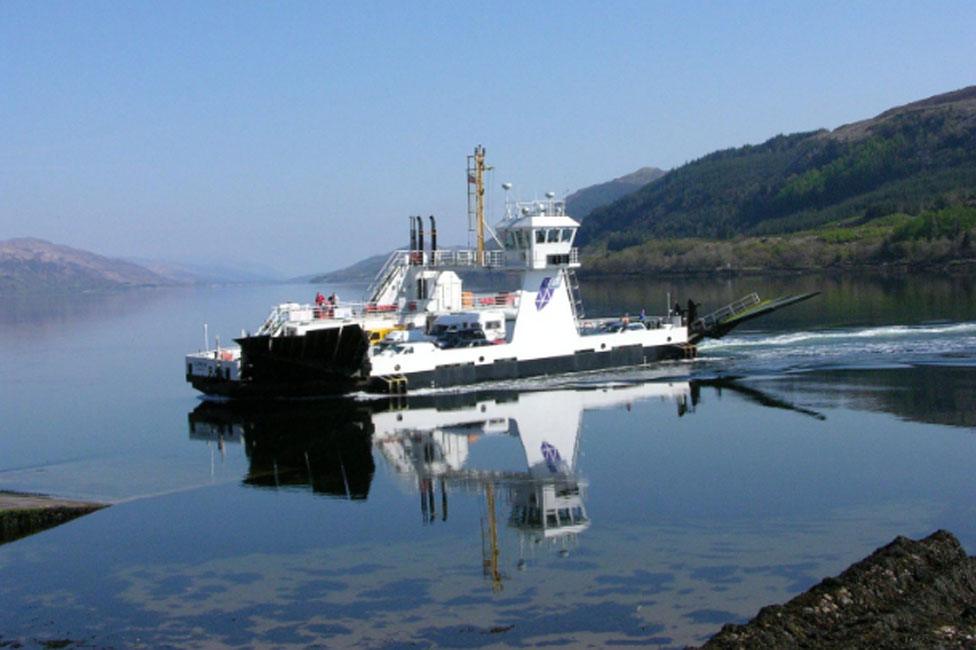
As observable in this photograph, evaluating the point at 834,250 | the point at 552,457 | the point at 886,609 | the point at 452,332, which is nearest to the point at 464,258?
the point at 452,332

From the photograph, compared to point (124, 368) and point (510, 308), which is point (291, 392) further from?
point (124, 368)

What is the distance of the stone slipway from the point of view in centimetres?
2228

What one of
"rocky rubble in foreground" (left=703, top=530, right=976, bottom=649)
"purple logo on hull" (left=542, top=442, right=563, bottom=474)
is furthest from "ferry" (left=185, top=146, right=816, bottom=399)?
"rocky rubble in foreground" (left=703, top=530, right=976, bottom=649)

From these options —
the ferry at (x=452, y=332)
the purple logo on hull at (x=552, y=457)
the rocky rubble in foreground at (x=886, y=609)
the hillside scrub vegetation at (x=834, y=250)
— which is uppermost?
the hillside scrub vegetation at (x=834, y=250)

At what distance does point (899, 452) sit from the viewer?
2723 cm

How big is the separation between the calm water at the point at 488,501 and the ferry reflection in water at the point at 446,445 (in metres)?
0.11

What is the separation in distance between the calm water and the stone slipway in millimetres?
660

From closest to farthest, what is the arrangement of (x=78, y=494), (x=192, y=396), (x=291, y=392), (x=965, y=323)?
(x=78, y=494) < (x=291, y=392) < (x=192, y=396) < (x=965, y=323)

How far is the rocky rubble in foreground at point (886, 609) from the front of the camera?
13359 mm

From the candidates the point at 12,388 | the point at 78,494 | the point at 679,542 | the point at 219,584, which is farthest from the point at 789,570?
the point at 12,388

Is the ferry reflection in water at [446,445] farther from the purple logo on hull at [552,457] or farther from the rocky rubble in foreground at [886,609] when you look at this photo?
the rocky rubble in foreground at [886,609]

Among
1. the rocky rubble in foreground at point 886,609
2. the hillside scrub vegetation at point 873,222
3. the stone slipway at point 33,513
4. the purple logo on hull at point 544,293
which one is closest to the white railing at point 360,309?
the purple logo on hull at point 544,293

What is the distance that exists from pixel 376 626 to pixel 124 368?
142 feet

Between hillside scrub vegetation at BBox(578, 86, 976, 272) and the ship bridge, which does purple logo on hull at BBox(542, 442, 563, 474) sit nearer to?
the ship bridge
